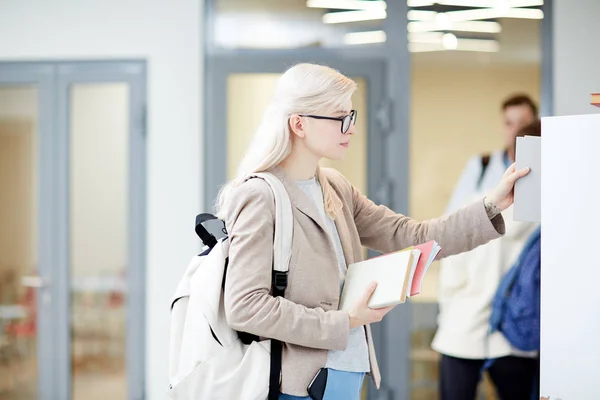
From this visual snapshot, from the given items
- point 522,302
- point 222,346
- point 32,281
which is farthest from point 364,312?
point 32,281

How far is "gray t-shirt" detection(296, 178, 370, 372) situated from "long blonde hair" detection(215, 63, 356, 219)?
0.12 meters

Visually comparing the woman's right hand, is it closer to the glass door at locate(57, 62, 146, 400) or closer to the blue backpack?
the blue backpack

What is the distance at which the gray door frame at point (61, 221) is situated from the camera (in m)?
4.21

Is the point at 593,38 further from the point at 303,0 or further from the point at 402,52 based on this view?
the point at 303,0

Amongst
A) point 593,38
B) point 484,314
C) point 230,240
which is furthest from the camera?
point 593,38

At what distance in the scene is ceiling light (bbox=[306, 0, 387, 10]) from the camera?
13.2 ft

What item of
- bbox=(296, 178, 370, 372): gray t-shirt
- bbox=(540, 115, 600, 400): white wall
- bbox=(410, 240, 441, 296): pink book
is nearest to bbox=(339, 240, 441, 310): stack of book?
bbox=(410, 240, 441, 296): pink book

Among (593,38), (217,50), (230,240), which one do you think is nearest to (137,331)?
(217,50)

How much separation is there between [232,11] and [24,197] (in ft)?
4.90

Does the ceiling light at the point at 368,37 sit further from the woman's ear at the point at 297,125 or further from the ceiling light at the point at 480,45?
the woman's ear at the point at 297,125

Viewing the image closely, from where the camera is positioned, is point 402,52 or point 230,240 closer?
point 230,240

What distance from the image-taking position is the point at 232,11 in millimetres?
4094

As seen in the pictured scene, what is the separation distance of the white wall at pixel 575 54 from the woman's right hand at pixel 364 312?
2316mm

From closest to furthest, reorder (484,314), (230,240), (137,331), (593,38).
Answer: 1. (230,240)
2. (484,314)
3. (593,38)
4. (137,331)
